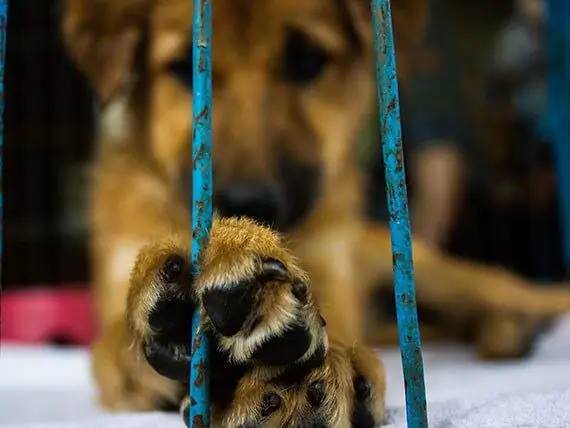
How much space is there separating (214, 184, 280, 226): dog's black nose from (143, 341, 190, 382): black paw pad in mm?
587

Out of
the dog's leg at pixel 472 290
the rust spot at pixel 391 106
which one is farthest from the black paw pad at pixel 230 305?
the dog's leg at pixel 472 290

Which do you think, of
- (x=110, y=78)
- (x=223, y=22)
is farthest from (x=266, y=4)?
(x=110, y=78)

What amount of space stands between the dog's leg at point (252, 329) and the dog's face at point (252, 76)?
0.83m

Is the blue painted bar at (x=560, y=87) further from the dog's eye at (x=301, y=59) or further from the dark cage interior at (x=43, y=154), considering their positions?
the dark cage interior at (x=43, y=154)

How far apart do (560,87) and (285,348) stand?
1.78 m

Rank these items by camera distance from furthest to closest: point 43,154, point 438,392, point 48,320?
point 43,154
point 48,320
point 438,392

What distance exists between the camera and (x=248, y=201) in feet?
4.90

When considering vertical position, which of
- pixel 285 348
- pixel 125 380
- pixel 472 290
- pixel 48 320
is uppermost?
pixel 285 348

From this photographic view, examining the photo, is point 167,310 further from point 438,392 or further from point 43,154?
point 43,154

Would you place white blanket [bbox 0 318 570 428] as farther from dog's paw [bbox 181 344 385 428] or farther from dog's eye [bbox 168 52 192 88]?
dog's eye [bbox 168 52 192 88]

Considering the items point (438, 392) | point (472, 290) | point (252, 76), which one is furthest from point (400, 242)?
point (472, 290)

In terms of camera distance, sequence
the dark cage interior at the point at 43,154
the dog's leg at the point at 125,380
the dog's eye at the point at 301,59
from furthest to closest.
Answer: the dark cage interior at the point at 43,154 < the dog's eye at the point at 301,59 < the dog's leg at the point at 125,380

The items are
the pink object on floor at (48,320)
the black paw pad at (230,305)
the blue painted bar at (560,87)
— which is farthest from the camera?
the pink object on floor at (48,320)

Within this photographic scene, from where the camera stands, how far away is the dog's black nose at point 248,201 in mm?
1460
